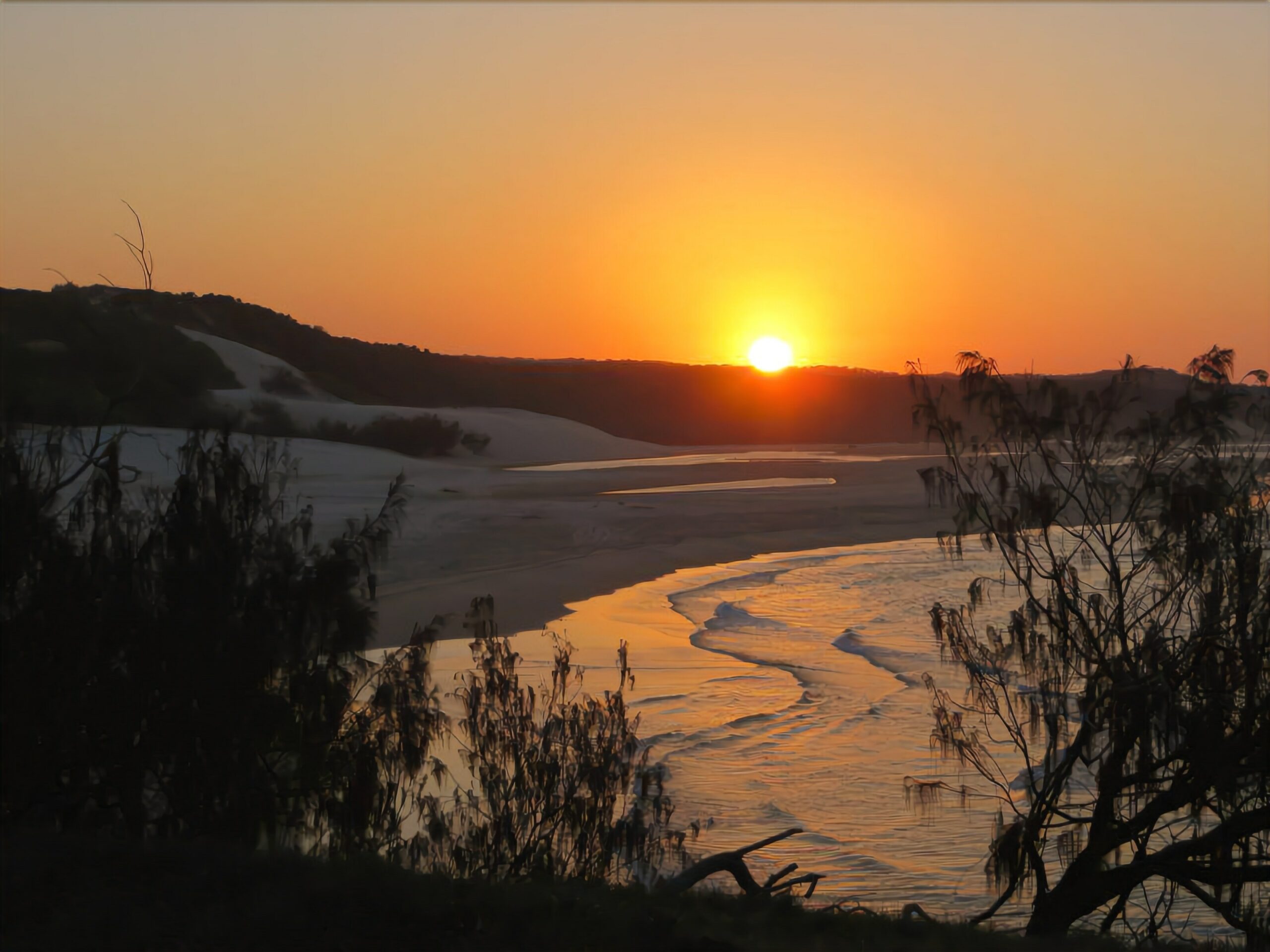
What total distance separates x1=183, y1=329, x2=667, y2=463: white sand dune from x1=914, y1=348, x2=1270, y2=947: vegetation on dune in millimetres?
47914

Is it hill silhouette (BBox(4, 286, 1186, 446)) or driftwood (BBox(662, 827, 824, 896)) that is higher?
hill silhouette (BBox(4, 286, 1186, 446))

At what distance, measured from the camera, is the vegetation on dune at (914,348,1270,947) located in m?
6.74

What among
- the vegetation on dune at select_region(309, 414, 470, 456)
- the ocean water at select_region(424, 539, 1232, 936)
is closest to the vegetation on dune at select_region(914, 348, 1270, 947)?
the ocean water at select_region(424, 539, 1232, 936)

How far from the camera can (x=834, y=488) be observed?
41.0m

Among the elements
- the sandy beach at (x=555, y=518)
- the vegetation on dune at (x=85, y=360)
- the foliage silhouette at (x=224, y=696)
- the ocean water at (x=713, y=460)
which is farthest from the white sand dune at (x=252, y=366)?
the foliage silhouette at (x=224, y=696)

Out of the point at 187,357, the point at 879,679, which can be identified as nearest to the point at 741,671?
the point at 879,679

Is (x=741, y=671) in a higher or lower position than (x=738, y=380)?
lower

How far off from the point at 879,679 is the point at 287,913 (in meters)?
10.3

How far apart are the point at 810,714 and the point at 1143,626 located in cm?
570

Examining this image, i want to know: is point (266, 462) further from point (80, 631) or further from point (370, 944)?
point (370, 944)

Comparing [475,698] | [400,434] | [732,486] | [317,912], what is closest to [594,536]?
[732,486]

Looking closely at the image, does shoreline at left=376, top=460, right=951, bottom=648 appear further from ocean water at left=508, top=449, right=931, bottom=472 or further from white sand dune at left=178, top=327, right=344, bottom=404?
white sand dune at left=178, top=327, right=344, bottom=404

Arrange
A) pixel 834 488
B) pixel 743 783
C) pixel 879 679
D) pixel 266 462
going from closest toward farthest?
pixel 266 462 → pixel 743 783 → pixel 879 679 → pixel 834 488

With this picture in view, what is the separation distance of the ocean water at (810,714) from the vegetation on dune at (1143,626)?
3.94 ft
